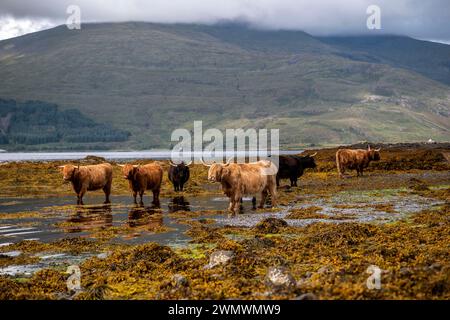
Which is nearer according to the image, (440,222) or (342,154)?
(440,222)

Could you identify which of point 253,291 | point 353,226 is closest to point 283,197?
point 353,226

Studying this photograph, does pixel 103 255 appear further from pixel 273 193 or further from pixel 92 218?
pixel 273 193

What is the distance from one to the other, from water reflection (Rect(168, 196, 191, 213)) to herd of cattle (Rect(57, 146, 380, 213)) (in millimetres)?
1137

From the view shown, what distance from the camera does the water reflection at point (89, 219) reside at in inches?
755

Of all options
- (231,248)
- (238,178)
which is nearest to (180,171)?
(238,178)

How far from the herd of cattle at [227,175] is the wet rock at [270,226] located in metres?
4.12

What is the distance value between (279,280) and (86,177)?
67.7 feet

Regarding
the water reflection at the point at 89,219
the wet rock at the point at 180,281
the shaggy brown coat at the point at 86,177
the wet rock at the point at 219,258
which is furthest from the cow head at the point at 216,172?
the wet rock at the point at 180,281

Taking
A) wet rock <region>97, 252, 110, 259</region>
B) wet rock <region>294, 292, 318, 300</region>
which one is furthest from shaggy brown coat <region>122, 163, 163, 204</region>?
wet rock <region>294, 292, 318, 300</region>

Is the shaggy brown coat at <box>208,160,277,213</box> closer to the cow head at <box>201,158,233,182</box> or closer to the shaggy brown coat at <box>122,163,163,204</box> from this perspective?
the cow head at <box>201,158,233,182</box>

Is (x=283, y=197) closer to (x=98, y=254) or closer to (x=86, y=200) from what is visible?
(x=86, y=200)

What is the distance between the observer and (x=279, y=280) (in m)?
9.46

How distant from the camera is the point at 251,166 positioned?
74.5 ft
